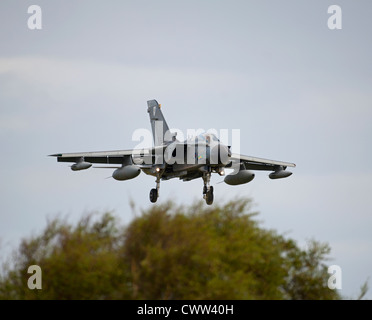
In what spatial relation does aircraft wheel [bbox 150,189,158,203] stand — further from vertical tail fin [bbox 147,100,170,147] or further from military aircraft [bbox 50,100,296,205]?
vertical tail fin [bbox 147,100,170,147]

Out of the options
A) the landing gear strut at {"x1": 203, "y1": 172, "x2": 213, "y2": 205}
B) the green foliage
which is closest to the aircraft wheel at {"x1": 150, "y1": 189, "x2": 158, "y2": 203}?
the landing gear strut at {"x1": 203, "y1": 172, "x2": 213, "y2": 205}

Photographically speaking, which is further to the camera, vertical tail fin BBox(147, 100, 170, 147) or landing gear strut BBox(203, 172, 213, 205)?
vertical tail fin BBox(147, 100, 170, 147)

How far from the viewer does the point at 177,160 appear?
37250 mm

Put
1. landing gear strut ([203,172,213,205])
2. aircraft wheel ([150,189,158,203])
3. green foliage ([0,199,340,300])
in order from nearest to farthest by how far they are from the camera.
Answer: green foliage ([0,199,340,300]) < landing gear strut ([203,172,213,205]) < aircraft wheel ([150,189,158,203])

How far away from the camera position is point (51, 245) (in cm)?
2383

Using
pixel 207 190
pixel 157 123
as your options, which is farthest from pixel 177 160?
pixel 157 123

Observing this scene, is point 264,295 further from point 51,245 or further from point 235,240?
point 51,245

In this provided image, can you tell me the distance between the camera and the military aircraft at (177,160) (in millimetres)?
35281

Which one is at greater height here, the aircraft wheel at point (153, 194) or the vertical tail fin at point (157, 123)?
the vertical tail fin at point (157, 123)

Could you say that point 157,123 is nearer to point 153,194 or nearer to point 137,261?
point 153,194

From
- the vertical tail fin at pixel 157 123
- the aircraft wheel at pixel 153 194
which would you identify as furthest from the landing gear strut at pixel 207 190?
the vertical tail fin at pixel 157 123

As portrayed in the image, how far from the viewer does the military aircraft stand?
3528 centimetres

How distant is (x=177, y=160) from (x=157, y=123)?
584 centimetres

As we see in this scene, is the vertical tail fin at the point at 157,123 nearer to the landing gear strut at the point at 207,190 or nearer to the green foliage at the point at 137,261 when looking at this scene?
the landing gear strut at the point at 207,190
